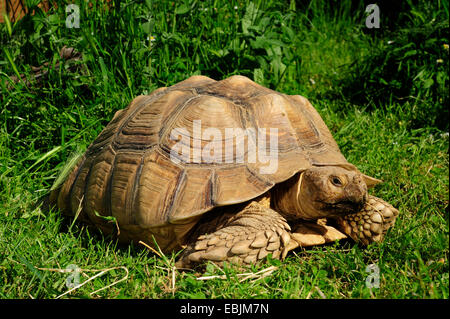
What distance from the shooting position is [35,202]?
3.12 m

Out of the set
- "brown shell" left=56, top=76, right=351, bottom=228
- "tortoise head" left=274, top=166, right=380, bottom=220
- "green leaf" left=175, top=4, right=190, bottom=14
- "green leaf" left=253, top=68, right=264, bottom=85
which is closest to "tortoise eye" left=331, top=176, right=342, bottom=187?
"tortoise head" left=274, top=166, right=380, bottom=220

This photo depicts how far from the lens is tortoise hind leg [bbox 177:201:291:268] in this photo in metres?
2.25

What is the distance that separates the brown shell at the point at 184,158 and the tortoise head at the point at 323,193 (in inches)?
3.9

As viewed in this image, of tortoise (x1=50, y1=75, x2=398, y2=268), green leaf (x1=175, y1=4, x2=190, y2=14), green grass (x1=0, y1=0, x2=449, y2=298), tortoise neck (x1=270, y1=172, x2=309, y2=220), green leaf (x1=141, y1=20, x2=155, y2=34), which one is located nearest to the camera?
green grass (x1=0, y1=0, x2=449, y2=298)

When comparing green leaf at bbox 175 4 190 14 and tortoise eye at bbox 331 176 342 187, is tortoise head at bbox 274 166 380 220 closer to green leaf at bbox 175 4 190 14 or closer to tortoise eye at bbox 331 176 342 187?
tortoise eye at bbox 331 176 342 187

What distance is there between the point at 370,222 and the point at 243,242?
787mm

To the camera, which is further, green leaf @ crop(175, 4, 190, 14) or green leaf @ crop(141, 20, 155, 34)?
green leaf @ crop(175, 4, 190, 14)

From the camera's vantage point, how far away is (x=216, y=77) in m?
4.11

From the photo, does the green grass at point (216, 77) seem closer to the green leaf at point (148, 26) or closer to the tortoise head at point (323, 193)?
the green leaf at point (148, 26)

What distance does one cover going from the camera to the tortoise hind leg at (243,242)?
225cm

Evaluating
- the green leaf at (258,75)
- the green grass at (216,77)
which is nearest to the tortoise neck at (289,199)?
the green grass at (216,77)

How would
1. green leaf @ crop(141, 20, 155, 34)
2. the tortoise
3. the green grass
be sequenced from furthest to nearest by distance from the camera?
green leaf @ crop(141, 20, 155, 34) < the tortoise < the green grass

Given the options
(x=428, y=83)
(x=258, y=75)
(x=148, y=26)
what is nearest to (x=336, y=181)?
(x=258, y=75)
